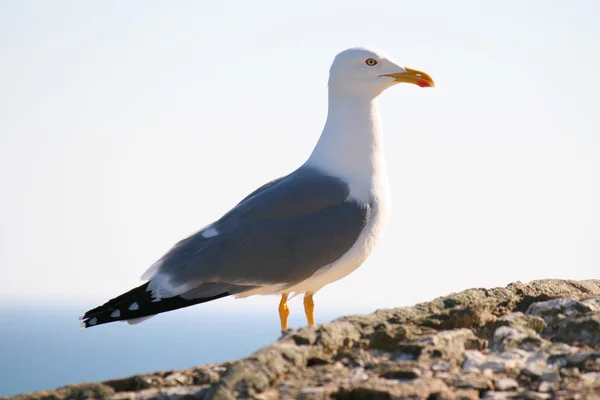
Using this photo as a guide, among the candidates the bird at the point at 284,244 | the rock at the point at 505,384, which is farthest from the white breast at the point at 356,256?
the rock at the point at 505,384

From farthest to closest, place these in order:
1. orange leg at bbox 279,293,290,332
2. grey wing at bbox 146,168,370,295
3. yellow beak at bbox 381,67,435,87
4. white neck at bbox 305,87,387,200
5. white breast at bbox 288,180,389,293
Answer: yellow beak at bbox 381,67,435,87, white neck at bbox 305,87,387,200, orange leg at bbox 279,293,290,332, white breast at bbox 288,180,389,293, grey wing at bbox 146,168,370,295

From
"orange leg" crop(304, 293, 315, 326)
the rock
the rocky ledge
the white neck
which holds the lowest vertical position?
the rock

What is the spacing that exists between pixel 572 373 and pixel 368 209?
401cm

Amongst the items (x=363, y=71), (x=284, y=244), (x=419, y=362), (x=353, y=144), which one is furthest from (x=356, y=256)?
(x=419, y=362)

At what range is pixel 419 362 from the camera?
586 centimetres

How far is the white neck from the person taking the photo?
9.95 meters

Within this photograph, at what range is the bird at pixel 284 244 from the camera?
30.3ft

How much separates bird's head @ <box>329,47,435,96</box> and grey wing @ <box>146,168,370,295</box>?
1341 millimetres

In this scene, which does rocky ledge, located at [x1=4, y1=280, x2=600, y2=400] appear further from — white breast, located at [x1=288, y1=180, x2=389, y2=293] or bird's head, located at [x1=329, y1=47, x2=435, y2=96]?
bird's head, located at [x1=329, y1=47, x2=435, y2=96]

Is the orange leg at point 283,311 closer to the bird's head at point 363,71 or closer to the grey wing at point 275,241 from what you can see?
the grey wing at point 275,241

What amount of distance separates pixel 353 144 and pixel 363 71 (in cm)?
87

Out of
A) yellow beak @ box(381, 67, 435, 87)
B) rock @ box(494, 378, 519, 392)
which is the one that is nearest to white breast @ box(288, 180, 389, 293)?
yellow beak @ box(381, 67, 435, 87)

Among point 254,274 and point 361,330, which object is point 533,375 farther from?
point 254,274

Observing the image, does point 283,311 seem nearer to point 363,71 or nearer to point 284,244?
point 284,244
